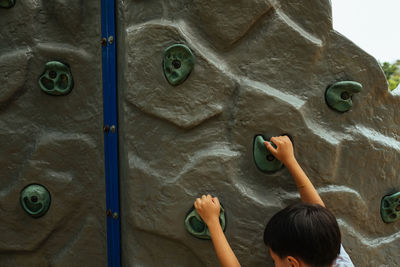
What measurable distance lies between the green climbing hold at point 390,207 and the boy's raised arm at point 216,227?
1.97ft

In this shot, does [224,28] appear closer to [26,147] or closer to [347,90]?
[347,90]

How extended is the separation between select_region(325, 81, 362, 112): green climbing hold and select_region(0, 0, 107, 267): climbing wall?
0.79m

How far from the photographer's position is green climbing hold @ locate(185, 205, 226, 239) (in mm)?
1229

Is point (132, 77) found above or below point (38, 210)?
above

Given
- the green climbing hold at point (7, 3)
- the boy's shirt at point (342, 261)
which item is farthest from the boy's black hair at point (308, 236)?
the green climbing hold at point (7, 3)

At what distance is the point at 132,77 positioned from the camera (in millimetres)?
1248

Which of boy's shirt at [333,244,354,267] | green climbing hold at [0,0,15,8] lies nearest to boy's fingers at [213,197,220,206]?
boy's shirt at [333,244,354,267]

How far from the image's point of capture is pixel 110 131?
4.37 feet

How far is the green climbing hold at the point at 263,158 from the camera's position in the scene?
48.7 inches

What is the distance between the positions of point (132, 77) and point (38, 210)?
1.95 ft

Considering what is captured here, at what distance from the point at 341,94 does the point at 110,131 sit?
80cm

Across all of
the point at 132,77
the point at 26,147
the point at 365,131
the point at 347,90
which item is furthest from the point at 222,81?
the point at 26,147

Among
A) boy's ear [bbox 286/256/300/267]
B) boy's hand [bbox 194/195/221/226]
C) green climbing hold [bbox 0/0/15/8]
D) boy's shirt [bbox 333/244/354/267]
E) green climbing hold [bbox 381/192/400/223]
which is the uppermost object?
green climbing hold [bbox 0/0/15/8]

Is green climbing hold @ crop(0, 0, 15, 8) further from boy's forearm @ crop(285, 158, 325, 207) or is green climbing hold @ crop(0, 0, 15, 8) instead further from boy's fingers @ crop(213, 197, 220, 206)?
boy's forearm @ crop(285, 158, 325, 207)
